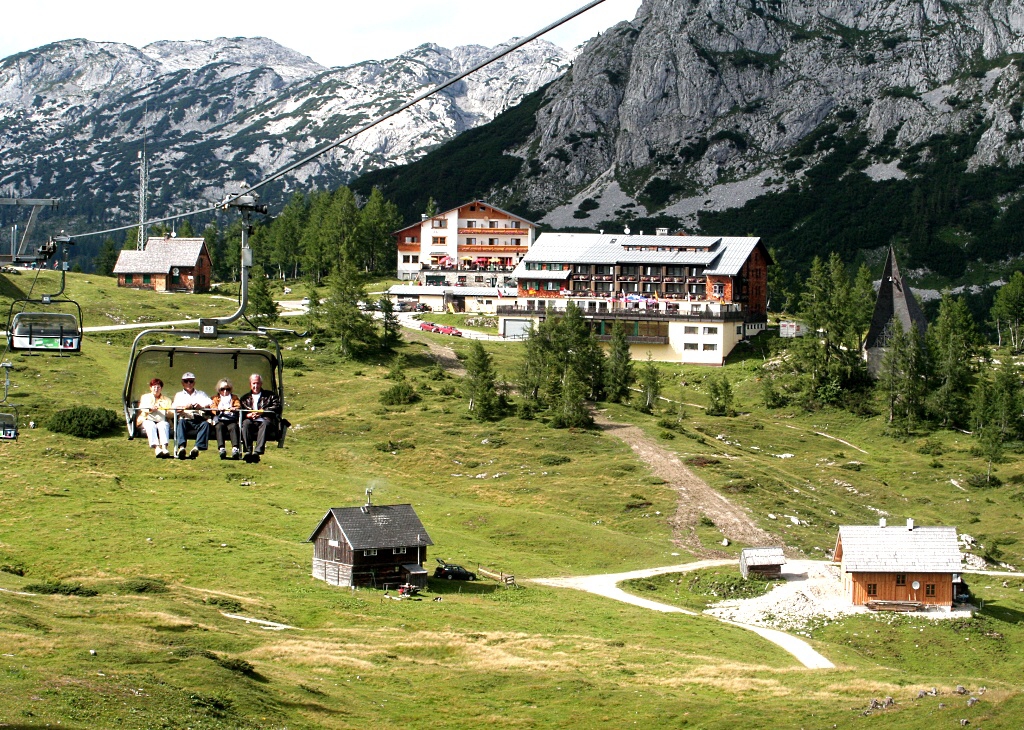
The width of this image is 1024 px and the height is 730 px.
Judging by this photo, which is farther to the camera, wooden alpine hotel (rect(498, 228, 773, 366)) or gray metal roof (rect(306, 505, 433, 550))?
wooden alpine hotel (rect(498, 228, 773, 366))

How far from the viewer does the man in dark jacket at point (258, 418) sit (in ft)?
101

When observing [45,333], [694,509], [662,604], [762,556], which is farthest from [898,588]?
[45,333]

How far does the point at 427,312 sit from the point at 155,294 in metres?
34.6

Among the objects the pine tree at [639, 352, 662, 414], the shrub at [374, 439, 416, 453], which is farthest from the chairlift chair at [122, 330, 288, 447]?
the pine tree at [639, 352, 662, 414]

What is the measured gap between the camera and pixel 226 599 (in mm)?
66625

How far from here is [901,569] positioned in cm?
7438

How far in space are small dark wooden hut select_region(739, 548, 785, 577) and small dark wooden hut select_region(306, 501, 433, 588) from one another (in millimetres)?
20489

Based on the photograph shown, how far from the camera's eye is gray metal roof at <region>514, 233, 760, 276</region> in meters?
145

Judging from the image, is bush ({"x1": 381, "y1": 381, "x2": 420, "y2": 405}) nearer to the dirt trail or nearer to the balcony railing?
the dirt trail

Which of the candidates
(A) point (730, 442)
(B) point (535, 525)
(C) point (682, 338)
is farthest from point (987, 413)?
(B) point (535, 525)

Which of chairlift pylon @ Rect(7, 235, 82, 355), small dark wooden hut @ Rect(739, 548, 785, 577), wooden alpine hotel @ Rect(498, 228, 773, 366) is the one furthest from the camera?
wooden alpine hotel @ Rect(498, 228, 773, 366)

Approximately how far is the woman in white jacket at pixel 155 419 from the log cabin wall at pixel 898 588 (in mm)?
54627

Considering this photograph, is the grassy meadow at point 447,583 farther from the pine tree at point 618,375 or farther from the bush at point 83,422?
the pine tree at point 618,375

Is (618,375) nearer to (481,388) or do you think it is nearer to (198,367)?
(481,388)
